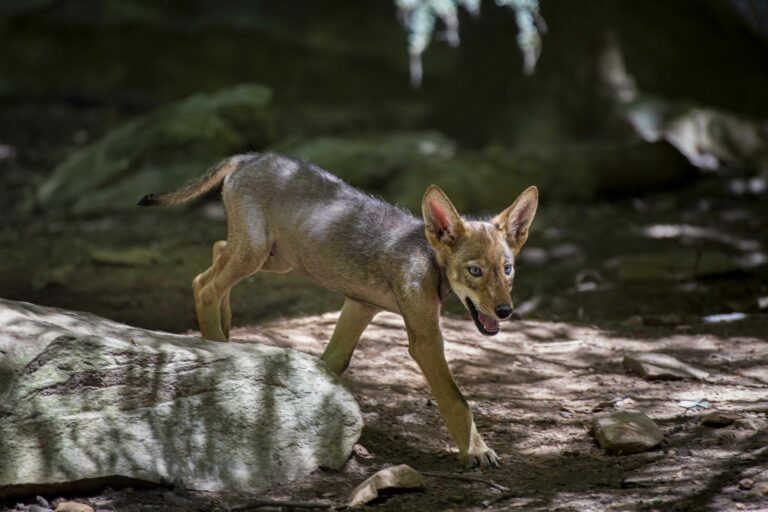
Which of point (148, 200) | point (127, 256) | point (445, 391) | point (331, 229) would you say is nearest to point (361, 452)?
point (445, 391)

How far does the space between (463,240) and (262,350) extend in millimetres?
1295

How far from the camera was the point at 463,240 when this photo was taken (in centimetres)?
544

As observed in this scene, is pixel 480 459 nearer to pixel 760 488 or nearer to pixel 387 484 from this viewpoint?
pixel 387 484

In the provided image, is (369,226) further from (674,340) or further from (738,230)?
(738,230)

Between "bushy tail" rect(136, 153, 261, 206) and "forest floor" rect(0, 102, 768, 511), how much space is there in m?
1.09

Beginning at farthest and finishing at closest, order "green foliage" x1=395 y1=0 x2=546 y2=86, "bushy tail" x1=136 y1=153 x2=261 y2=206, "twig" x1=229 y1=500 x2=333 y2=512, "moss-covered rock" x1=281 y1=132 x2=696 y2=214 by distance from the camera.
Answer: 1. "green foliage" x1=395 y1=0 x2=546 y2=86
2. "moss-covered rock" x1=281 y1=132 x2=696 y2=214
3. "bushy tail" x1=136 y1=153 x2=261 y2=206
4. "twig" x1=229 y1=500 x2=333 y2=512

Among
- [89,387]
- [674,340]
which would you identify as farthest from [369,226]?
[674,340]

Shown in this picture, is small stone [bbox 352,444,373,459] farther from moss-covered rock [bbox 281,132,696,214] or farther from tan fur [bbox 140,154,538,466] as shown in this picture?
moss-covered rock [bbox 281,132,696,214]

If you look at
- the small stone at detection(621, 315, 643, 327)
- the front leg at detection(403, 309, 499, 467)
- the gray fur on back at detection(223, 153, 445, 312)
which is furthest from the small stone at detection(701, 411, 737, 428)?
the small stone at detection(621, 315, 643, 327)

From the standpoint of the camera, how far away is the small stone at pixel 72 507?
4.15 meters

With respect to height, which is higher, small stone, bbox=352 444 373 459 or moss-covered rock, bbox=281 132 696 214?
moss-covered rock, bbox=281 132 696 214

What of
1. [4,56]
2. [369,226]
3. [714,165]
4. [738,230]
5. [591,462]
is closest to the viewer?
[591,462]

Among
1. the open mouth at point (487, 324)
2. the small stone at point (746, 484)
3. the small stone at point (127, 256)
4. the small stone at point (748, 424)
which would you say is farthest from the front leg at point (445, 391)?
the small stone at point (127, 256)

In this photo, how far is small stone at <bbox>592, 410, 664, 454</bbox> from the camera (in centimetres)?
518
